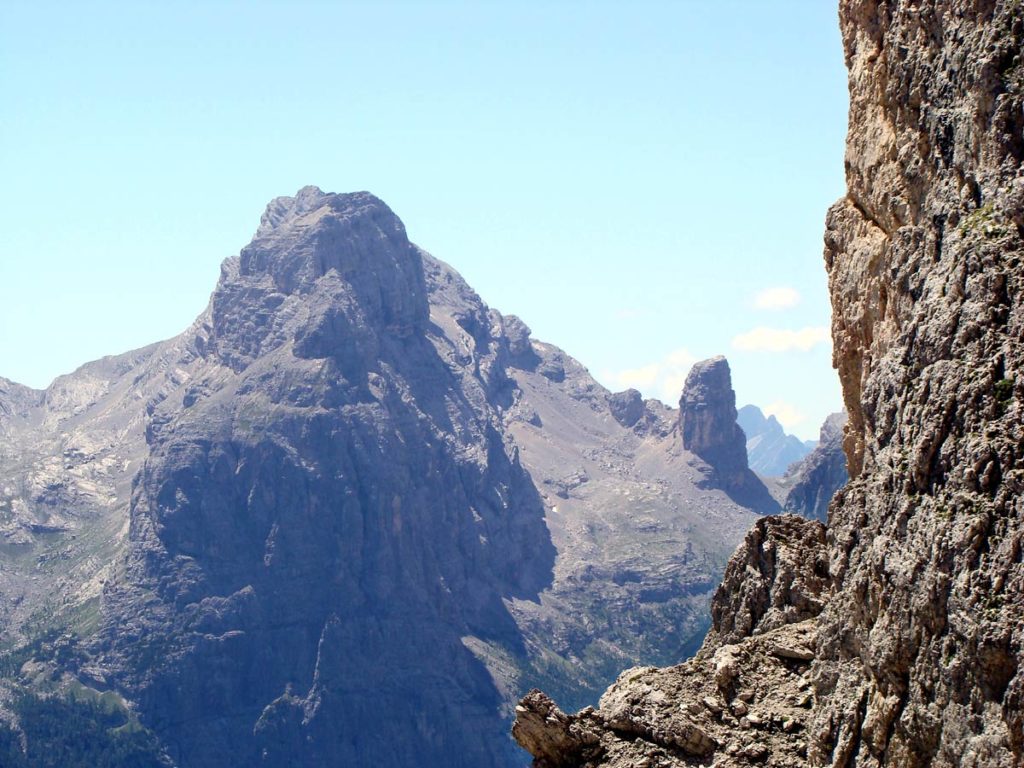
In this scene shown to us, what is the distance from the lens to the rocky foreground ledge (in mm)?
45594

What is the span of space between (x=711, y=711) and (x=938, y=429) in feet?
46.1

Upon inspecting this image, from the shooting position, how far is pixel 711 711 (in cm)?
4741

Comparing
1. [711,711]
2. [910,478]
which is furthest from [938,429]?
[711,711]

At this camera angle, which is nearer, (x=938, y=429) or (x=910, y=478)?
(x=938, y=429)

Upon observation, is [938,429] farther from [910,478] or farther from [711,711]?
[711,711]

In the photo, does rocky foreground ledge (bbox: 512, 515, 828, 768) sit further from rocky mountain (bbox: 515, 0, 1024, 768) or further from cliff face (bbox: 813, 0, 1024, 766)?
cliff face (bbox: 813, 0, 1024, 766)

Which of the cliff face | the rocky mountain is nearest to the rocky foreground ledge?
the rocky mountain

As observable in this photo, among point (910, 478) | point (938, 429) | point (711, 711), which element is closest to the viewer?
point (938, 429)

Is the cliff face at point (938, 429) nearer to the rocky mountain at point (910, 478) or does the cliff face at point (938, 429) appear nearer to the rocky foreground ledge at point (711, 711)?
the rocky mountain at point (910, 478)

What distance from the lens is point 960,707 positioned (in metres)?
34.6

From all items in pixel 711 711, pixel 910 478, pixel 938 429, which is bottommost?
pixel 711 711

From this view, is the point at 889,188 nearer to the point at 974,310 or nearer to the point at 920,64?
the point at 920,64

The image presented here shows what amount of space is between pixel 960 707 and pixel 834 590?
9.31 m

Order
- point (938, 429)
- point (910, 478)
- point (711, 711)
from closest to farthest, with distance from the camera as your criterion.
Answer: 1. point (938, 429)
2. point (910, 478)
3. point (711, 711)
